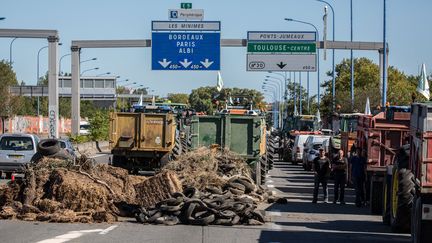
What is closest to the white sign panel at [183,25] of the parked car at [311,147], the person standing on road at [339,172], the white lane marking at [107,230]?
the parked car at [311,147]

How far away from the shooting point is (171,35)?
40.0 meters

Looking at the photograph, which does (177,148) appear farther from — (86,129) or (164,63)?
(86,129)

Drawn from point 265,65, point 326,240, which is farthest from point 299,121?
point 326,240

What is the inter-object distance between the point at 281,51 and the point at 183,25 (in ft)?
15.3

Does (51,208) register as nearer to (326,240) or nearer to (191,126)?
(326,240)

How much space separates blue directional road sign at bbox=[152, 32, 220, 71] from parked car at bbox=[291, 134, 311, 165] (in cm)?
731

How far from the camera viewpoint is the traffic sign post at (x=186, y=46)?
131ft

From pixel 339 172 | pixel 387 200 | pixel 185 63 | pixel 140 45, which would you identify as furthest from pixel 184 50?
pixel 387 200

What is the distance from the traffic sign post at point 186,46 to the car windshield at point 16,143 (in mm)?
10378

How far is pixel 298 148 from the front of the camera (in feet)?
152

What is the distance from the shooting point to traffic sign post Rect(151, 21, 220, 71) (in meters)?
39.8

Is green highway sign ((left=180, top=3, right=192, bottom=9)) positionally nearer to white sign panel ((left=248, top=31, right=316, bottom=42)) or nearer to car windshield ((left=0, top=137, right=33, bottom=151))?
white sign panel ((left=248, top=31, right=316, bottom=42))

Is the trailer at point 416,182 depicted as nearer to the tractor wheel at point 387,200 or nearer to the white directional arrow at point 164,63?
the tractor wheel at point 387,200

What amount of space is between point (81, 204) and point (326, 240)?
217 inches
